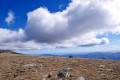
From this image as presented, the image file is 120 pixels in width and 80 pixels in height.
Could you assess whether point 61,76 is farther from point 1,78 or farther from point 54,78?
point 1,78

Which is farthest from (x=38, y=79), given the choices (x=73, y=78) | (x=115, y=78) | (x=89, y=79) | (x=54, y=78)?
(x=115, y=78)

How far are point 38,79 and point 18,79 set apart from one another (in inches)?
88.1

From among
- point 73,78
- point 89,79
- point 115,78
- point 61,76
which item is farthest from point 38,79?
point 115,78

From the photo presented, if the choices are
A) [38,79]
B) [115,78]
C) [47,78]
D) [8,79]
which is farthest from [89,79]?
[8,79]

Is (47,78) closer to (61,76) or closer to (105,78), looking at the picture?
(61,76)

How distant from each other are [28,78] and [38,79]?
1.22 metres

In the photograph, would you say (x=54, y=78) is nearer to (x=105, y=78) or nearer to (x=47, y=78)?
(x=47, y=78)

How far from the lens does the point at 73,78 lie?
35.8 feet

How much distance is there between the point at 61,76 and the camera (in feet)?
37.0

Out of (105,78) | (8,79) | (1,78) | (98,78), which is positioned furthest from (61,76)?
(1,78)

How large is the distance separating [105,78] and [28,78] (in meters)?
9.04

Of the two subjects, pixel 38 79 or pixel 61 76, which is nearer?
pixel 38 79

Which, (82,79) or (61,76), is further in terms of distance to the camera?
(61,76)

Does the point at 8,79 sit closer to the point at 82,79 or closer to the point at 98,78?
the point at 82,79
